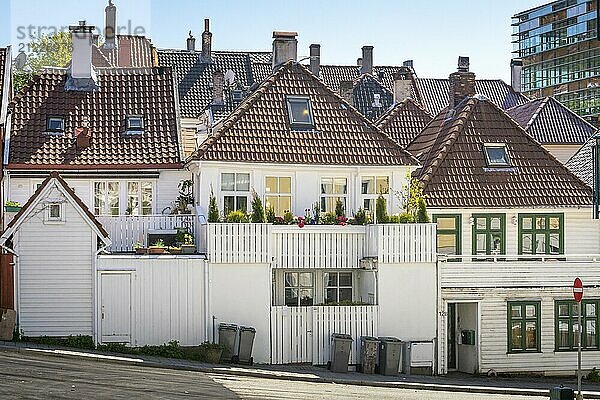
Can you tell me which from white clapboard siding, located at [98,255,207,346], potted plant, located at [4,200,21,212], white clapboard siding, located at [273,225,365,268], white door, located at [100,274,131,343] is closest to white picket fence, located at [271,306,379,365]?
white clapboard siding, located at [273,225,365,268]

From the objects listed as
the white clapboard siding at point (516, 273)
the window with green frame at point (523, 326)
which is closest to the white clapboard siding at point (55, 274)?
the white clapboard siding at point (516, 273)

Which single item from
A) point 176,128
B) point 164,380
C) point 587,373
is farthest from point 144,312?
point 587,373

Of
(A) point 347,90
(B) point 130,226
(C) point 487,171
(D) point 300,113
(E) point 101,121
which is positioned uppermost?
(A) point 347,90

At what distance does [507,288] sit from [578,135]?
888 inches

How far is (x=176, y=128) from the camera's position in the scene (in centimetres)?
3662

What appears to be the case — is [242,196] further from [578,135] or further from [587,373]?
[578,135]

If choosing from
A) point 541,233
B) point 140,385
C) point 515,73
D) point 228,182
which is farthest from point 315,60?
point 140,385

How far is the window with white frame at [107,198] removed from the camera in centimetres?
3522

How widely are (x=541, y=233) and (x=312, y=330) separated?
9115mm

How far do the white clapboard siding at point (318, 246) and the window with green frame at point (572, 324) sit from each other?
6376mm

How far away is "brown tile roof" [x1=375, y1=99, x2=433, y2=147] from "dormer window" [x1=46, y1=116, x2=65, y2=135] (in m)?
12.3

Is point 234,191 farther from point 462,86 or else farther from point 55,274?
point 462,86

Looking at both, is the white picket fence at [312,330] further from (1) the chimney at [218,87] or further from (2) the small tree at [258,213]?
(1) the chimney at [218,87]

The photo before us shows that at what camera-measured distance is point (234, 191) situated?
33.2 metres
